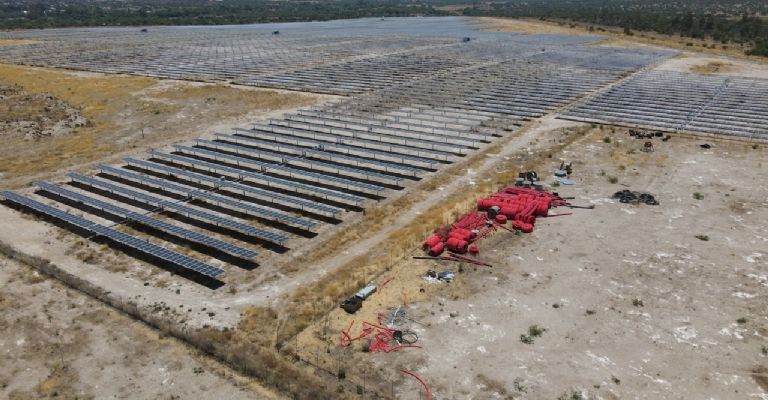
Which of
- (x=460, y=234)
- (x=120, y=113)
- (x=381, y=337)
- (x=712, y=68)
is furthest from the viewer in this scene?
(x=712, y=68)

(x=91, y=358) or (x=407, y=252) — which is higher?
(x=407, y=252)

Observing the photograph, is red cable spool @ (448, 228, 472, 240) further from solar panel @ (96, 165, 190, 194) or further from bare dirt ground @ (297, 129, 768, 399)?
solar panel @ (96, 165, 190, 194)

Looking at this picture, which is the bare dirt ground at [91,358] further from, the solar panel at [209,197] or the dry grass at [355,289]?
the solar panel at [209,197]

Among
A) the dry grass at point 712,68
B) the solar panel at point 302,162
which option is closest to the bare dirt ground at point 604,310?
the solar panel at point 302,162

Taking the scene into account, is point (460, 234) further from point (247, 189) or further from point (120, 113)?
point (120, 113)

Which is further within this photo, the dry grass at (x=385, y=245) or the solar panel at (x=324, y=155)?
the solar panel at (x=324, y=155)

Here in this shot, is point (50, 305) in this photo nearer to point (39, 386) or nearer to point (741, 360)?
point (39, 386)

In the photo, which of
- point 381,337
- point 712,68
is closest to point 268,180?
point 381,337
